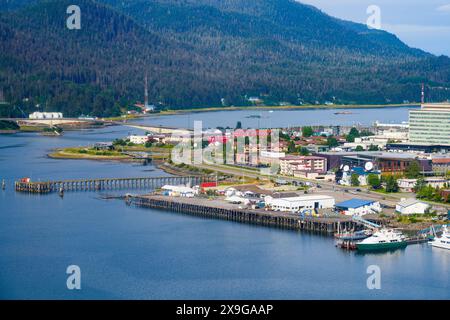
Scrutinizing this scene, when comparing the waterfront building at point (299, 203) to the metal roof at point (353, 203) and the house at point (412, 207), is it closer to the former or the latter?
the metal roof at point (353, 203)

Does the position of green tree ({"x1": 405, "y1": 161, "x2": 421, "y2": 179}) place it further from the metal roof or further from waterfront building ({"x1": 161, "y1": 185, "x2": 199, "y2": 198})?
waterfront building ({"x1": 161, "y1": 185, "x2": 199, "y2": 198})

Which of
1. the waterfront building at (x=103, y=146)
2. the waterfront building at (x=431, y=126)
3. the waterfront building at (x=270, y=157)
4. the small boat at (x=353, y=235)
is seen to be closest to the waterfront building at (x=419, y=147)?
the waterfront building at (x=431, y=126)

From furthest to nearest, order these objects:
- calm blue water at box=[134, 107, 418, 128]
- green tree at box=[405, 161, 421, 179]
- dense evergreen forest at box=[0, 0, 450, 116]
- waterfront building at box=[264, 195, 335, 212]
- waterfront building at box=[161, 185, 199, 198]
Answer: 1. dense evergreen forest at box=[0, 0, 450, 116]
2. calm blue water at box=[134, 107, 418, 128]
3. green tree at box=[405, 161, 421, 179]
4. waterfront building at box=[161, 185, 199, 198]
5. waterfront building at box=[264, 195, 335, 212]

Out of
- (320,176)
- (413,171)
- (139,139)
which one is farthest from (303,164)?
(139,139)

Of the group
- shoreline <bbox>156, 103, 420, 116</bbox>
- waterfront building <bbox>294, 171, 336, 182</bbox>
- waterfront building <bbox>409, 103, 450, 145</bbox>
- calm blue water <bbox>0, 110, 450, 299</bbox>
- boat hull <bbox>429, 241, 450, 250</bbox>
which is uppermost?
waterfront building <bbox>409, 103, 450, 145</bbox>

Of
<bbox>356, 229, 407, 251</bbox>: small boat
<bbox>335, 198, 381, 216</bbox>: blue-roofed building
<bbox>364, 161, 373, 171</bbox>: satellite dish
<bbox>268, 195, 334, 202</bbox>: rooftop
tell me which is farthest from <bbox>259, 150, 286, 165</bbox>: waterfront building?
<bbox>356, 229, 407, 251</bbox>: small boat

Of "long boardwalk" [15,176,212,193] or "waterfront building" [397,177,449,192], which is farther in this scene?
"long boardwalk" [15,176,212,193]

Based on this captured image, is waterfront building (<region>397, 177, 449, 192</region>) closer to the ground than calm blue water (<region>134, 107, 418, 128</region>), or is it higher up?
higher up
